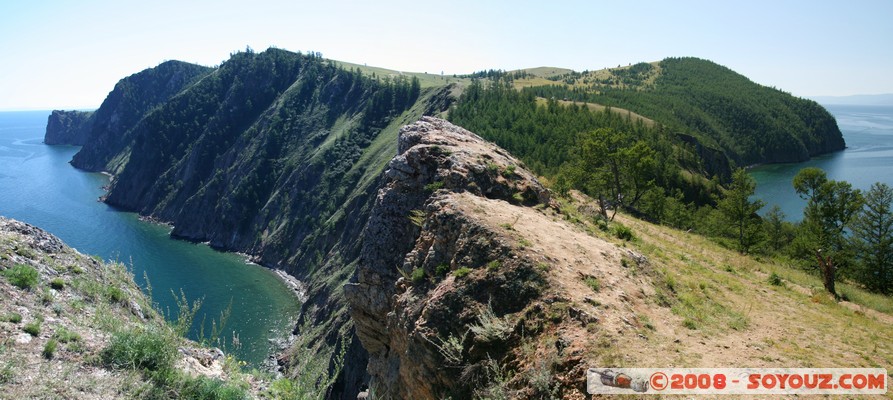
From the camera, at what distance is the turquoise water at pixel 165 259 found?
261 feet

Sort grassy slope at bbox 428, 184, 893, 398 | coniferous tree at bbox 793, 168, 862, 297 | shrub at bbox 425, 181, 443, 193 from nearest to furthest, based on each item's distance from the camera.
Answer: grassy slope at bbox 428, 184, 893, 398 → shrub at bbox 425, 181, 443, 193 → coniferous tree at bbox 793, 168, 862, 297

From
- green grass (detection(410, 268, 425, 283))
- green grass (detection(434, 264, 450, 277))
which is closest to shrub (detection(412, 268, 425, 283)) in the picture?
green grass (detection(410, 268, 425, 283))

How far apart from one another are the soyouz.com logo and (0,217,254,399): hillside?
925 cm

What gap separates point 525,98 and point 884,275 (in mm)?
98196

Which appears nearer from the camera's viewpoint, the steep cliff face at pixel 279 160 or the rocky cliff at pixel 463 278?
the rocky cliff at pixel 463 278

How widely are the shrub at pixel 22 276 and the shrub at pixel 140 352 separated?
154 inches

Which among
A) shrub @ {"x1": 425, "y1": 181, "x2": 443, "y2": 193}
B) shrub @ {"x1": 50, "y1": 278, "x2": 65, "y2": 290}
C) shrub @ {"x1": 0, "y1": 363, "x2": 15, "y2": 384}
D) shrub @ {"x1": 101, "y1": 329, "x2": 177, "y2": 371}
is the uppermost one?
shrub @ {"x1": 425, "y1": 181, "x2": 443, "y2": 193}

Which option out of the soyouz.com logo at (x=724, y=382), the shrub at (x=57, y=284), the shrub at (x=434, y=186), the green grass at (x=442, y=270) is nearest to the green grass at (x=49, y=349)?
the shrub at (x=57, y=284)

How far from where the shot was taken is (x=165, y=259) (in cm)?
11081

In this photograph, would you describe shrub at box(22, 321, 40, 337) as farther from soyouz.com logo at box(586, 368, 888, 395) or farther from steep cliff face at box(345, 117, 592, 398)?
soyouz.com logo at box(586, 368, 888, 395)

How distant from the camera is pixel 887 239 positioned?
41.1 meters

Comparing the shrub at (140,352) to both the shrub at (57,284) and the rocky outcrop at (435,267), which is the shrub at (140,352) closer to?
the shrub at (57,284)

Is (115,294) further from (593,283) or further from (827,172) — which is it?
(827,172)

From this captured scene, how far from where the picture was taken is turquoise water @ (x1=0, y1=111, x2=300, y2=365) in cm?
7950
